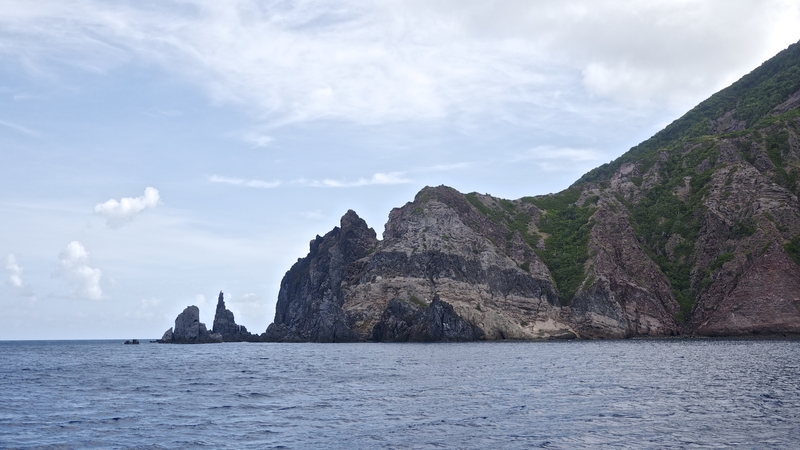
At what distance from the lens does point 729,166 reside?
19738 centimetres

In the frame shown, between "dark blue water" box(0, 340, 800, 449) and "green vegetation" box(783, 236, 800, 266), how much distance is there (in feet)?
292

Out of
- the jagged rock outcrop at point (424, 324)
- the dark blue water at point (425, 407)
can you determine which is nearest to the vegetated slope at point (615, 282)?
the jagged rock outcrop at point (424, 324)

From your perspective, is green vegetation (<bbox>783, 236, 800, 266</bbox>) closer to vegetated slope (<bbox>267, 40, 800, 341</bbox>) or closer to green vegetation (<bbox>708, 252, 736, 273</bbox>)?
vegetated slope (<bbox>267, 40, 800, 341</bbox>)

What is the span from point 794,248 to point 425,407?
149m

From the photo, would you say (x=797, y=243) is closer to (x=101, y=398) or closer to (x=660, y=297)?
(x=660, y=297)

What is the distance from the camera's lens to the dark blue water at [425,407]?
38.3 m

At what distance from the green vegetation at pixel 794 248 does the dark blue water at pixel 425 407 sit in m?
89.0

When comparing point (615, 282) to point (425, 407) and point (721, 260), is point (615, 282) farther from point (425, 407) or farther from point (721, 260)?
point (425, 407)

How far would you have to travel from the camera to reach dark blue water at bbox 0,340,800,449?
1507 inches

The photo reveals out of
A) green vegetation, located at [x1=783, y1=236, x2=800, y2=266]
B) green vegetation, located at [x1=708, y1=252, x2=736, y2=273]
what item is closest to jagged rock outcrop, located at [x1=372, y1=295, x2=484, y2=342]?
green vegetation, located at [x1=708, y1=252, x2=736, y2=273]

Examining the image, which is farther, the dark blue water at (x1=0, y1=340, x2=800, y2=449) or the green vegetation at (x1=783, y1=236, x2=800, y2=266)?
the green vegetation at (x1=783, y1=236, x2=800, y2=266)

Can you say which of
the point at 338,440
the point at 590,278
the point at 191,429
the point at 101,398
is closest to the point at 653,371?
the point at 338,440

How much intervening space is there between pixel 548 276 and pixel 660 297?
104 feet

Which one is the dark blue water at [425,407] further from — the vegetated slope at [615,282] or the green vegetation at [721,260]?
the green vegetation at [721,260]
